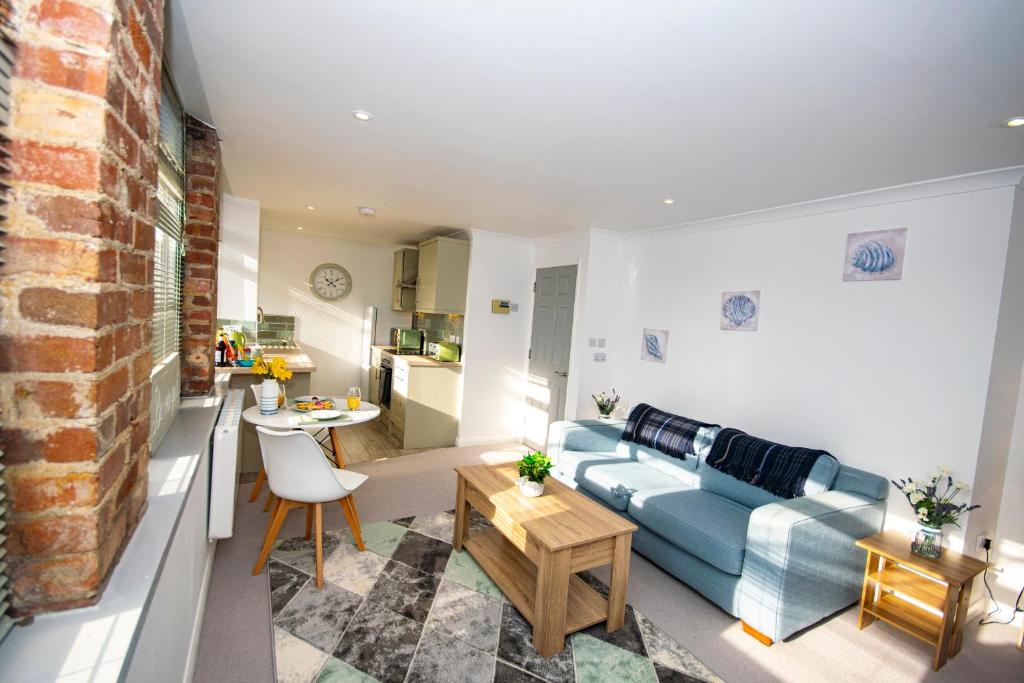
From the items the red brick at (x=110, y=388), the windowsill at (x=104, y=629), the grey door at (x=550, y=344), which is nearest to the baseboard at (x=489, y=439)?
the grey door at (x=550, y=344)

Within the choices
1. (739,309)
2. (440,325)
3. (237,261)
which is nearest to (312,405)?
(237,261)

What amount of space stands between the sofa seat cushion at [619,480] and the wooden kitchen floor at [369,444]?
222cm

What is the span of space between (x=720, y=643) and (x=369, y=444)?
3861 mm

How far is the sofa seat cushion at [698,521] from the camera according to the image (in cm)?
245

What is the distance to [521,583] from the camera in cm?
250

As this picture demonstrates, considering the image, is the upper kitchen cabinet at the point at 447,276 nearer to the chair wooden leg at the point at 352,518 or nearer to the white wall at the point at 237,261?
the white wall at the point at 237,261

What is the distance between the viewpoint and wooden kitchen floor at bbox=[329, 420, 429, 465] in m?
4.68

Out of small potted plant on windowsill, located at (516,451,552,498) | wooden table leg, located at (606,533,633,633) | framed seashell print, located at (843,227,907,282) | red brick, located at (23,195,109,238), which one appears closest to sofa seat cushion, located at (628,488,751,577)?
wooden table leg, located at (606,533,633,633)

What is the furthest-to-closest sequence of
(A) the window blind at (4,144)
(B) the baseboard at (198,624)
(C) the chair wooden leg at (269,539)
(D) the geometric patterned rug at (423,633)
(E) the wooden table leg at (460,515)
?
(E) the wooden table leg at (460,515) < (C) the chair wooden leg at (269,539) < (D) the geometric patterned rug at (423,633) < (B) the baseboard at (198,624) < (A) the window blind at (4,144)

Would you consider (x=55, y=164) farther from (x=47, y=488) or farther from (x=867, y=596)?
(x=867, y=596)

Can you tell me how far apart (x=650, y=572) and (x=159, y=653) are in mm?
2494

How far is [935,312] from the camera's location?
2611mm

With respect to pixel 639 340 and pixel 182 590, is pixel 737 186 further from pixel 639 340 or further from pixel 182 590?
pixel 182 590

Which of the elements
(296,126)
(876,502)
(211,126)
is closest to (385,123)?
(296,126)
